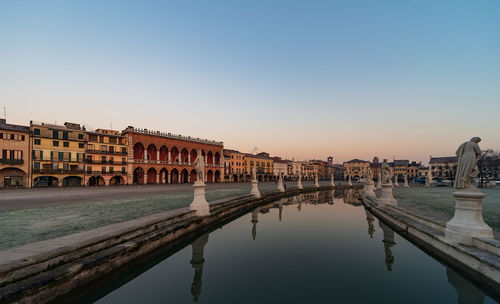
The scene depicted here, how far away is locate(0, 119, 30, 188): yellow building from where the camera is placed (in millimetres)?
32938

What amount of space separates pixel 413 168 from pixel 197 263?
121 metres

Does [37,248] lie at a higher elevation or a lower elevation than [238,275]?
higher

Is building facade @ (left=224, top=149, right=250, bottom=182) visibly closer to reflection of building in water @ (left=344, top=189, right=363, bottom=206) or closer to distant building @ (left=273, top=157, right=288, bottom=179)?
distant building @ (left=273, top=157, right=288, bottom=179)

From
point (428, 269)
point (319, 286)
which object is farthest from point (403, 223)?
point (319, 286)

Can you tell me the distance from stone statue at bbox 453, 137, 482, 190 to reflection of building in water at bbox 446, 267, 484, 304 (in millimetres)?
2139

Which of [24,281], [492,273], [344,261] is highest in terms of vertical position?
[24,281]

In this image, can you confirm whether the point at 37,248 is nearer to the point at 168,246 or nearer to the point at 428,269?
the point at 168,246

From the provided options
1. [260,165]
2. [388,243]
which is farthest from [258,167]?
[388,243]

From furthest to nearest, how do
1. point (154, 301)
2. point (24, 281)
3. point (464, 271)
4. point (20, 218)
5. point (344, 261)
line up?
point (20, 218) → point (344, 261) → point (464, 271) → point (154, 301) → point (24, 281)

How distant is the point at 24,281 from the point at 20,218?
7.21 meters

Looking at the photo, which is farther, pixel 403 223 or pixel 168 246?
pixel 403 223

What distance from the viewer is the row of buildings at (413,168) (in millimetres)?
81250

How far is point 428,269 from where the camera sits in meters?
5.67

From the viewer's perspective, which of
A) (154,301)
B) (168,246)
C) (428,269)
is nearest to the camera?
(154,301)
